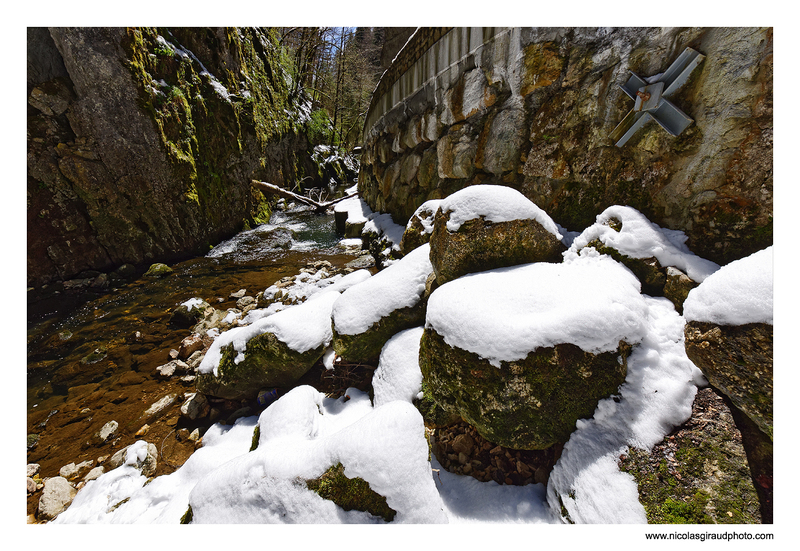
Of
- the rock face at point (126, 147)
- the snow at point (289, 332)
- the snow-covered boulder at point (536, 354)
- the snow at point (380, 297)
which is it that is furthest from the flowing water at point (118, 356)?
the snow-covered boulder at point (536, 354)

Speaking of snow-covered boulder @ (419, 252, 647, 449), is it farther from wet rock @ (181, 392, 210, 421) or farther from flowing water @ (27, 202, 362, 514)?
flowing water @ (27, 202, 362, 514)

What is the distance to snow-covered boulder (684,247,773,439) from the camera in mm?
1223

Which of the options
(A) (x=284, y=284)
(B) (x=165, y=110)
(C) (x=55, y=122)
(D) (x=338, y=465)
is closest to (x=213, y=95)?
(B) (x=165, y=110)

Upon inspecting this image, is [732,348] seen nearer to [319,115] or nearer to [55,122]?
[55,122]

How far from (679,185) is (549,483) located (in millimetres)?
2410

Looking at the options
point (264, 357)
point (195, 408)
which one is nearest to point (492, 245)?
point (264, 357)

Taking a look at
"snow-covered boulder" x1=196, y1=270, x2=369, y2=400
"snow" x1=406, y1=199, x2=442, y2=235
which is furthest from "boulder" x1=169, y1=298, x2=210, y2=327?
"snow" x1=406, y1=199, x2=442, y2=235

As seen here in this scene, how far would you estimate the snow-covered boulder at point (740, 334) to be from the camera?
1223 mm

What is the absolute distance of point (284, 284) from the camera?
547cm

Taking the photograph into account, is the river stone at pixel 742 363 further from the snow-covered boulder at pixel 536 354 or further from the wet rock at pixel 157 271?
the wet rock at pixel 157 271

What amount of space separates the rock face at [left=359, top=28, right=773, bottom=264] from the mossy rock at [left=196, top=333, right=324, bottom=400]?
3.28 metres

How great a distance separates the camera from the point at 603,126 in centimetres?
247

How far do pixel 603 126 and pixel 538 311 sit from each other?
2068 millimetres

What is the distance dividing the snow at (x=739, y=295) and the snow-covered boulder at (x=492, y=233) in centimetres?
104
